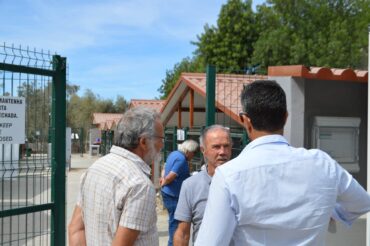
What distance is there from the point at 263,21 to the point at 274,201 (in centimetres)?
2930

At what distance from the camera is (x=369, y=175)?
4508 mm

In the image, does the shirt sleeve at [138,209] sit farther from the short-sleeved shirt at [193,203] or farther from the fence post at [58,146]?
the fence post at [58,146]

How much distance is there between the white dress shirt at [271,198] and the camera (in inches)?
66.8

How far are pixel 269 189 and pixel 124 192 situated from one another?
2.79ft

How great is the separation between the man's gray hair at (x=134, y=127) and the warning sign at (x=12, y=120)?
1996mm

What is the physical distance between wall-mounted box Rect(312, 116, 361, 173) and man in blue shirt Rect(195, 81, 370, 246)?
12.7 feet

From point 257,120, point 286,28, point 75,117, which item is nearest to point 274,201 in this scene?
point 257,120

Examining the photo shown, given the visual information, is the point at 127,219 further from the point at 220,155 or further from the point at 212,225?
the point at 220,155

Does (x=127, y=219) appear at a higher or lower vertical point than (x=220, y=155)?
lower

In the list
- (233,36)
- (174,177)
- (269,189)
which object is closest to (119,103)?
(233,36)

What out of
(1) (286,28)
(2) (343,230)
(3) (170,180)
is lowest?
(2) (343,230)

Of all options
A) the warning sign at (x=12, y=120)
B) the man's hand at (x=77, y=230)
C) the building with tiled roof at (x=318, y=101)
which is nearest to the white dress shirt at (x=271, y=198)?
the man's hand at (x=77, y=230)

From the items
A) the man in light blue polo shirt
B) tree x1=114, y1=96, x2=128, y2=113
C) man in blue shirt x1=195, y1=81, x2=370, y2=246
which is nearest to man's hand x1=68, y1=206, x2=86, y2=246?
the man in light blue polo shirt

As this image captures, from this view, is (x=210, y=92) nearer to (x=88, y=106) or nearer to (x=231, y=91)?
(x=231, y=91)
